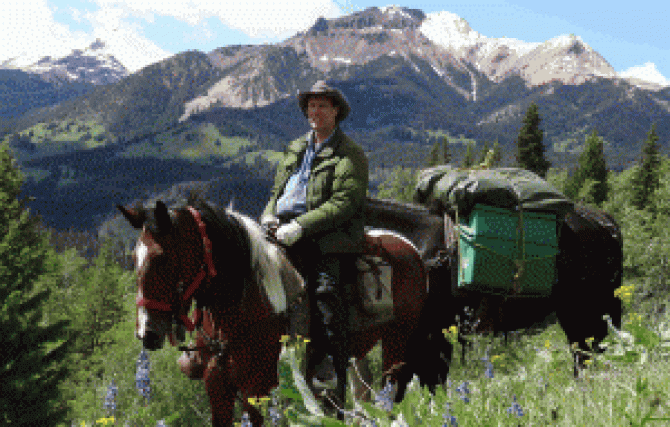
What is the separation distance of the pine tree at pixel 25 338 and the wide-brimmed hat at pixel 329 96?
22816 mm

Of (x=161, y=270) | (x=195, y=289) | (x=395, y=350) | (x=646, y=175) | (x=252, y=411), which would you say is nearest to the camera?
(x=161, y=270)

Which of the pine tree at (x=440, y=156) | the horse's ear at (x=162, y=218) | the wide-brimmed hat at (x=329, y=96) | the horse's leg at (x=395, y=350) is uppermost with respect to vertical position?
the pine tree at (x=440, y=156)

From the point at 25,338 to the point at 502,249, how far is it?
25.6 metres

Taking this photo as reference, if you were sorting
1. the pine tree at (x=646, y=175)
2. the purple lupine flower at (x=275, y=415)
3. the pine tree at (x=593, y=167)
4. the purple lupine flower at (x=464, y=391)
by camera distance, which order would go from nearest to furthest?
the purple lupine flower at (x=464, y=391)
the purple lupine flower at (x=275, y=415)
the pine tree at (x=646, y=175)
the pine tree at (x=593, y=167)

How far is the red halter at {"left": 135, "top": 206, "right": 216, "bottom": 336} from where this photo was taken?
12.7 feet

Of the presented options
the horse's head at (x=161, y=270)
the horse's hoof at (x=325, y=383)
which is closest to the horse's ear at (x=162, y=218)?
the horse's head at (x=161, y=270)

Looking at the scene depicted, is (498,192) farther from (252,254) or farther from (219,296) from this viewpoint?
(219,296)

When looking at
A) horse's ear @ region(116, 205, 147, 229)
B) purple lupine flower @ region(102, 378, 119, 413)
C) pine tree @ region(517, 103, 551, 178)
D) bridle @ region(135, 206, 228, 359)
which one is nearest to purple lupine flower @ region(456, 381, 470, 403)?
purple lupine flower @ region(102, 378, 119, 413)

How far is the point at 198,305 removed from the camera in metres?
4.39

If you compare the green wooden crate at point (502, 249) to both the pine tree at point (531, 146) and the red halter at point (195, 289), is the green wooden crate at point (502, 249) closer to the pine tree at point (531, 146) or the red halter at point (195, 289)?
the red halter at point (195, 289)

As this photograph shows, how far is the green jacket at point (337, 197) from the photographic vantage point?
4703 millimetres

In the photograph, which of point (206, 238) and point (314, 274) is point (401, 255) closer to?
point (314, 274)

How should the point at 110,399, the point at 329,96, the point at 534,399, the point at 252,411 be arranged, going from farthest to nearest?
the point at 329,96 < the point at 252,411 < the point at 110,399 < the point at 534,399

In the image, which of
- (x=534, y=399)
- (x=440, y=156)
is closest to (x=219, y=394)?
(x=534, y=399)
